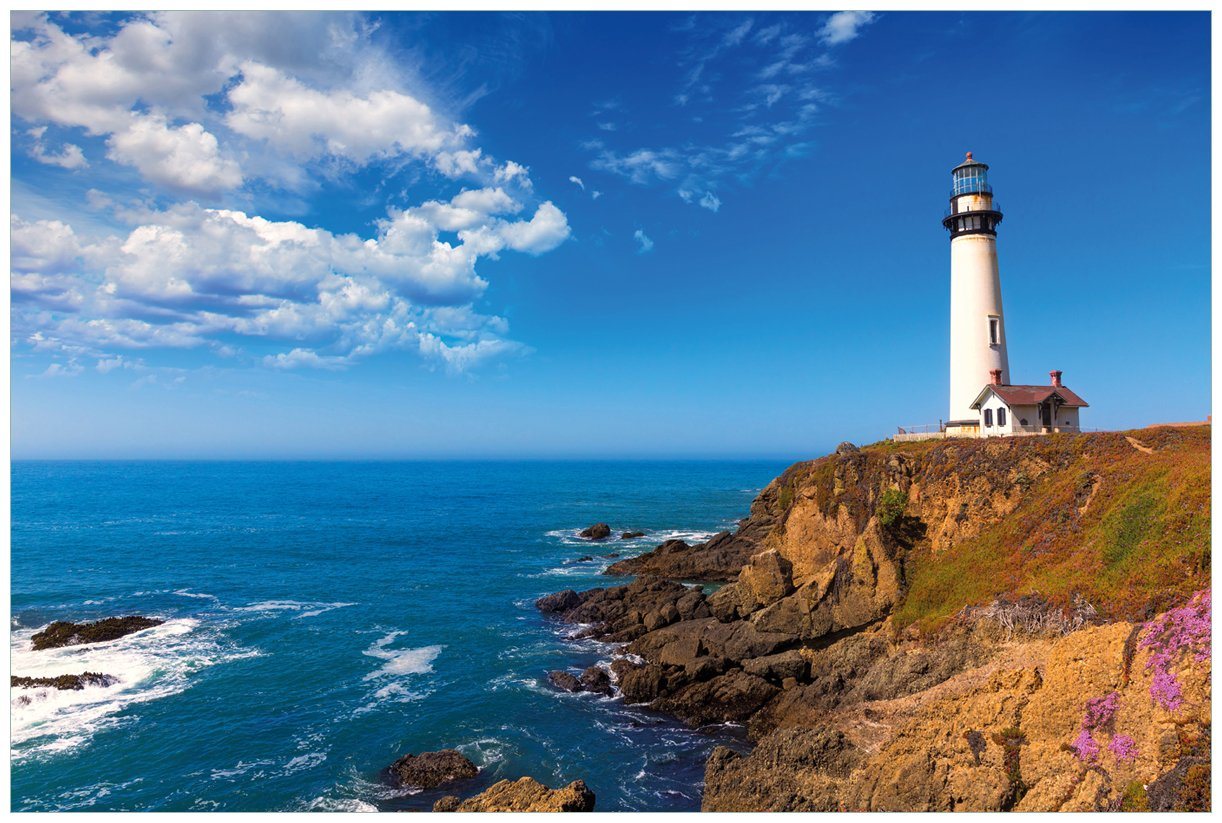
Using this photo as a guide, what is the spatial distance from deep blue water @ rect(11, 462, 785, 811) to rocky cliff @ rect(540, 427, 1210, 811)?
12.9 ft

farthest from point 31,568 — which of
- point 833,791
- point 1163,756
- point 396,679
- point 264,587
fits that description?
point 1163,756

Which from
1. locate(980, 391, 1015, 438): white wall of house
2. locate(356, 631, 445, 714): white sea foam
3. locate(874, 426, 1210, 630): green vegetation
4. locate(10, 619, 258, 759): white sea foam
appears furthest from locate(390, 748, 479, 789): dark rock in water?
locate(980, 391, 1015, 438): white wall of house

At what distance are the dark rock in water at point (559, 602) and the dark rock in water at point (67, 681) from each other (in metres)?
23.7

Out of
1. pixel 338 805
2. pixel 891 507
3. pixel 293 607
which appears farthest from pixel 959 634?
pixel 293 607

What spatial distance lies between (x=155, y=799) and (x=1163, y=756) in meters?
29.2

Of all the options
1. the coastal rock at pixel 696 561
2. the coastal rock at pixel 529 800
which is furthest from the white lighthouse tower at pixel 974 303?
the coastal rock at pixel 529 800

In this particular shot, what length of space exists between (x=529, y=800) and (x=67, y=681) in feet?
88.3

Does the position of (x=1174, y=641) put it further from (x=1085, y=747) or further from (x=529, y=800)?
(x=529, y=800)

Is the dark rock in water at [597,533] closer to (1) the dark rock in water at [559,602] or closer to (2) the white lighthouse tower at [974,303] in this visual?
(1) the dark rock in water at [559,602]

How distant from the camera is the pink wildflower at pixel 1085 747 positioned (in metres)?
15.2

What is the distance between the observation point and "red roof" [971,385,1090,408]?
38.1m

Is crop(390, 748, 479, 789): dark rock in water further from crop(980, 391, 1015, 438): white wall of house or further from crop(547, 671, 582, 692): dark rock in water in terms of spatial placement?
crop(980, 391, 1015, 438): white wall of house

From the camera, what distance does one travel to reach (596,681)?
3031 centimetres

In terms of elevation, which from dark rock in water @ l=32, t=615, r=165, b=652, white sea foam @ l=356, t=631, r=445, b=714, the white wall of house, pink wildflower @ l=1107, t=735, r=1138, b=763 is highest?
the white wall of house
